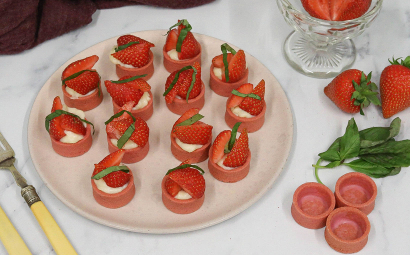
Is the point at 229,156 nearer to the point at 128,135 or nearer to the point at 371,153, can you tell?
the point at 128,135

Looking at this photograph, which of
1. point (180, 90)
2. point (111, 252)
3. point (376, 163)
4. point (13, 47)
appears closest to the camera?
point (111, 252)

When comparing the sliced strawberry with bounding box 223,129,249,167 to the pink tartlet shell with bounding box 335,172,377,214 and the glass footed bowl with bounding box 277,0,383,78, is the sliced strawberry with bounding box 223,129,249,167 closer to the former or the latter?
the pink tartlet shell with bounding box 335,172,377,214

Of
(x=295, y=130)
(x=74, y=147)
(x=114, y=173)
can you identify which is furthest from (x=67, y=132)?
(x=295, y=130)

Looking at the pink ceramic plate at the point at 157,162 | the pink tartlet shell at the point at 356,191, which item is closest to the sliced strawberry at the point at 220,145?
the pink ceramic plate at the point at 157,162

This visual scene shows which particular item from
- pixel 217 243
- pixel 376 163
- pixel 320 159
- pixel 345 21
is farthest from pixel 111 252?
pixel 345 21

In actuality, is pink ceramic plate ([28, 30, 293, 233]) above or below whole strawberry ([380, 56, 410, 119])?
below

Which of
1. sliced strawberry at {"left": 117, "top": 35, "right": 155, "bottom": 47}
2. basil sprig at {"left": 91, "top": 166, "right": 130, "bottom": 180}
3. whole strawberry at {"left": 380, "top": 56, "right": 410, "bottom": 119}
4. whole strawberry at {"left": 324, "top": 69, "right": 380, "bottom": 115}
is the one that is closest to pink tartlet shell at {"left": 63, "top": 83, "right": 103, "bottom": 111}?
sliced strawberry at {"left": 117, "top": 35, "right": 155, "bottom": 47}

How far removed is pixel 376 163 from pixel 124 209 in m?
A: 0.93

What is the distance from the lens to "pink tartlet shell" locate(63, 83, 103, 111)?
223cm

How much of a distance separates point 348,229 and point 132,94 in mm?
942

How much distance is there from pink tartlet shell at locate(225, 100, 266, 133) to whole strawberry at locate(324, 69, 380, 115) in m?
0.31

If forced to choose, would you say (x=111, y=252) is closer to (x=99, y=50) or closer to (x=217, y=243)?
(x=217, y=243)

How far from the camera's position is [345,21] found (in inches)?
84.5

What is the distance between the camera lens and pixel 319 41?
2324mm
